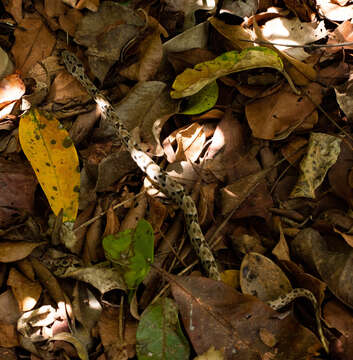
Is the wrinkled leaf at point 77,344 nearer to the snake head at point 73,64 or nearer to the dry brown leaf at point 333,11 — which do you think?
the snake head at point 73,64

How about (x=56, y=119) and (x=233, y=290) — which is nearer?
(x=233, y=290)

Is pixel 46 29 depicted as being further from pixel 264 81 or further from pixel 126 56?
pixel 264 81

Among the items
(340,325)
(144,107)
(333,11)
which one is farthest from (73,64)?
(340,325)

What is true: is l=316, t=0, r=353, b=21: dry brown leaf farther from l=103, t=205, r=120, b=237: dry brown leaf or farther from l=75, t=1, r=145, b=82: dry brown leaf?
l=103, t=205, r=120, b=237: dry brown leaf

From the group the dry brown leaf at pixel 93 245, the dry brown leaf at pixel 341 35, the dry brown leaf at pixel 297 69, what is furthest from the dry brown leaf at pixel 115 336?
the dry brown leaf at pixel 341 35

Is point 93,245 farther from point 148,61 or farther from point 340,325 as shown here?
point 340,325

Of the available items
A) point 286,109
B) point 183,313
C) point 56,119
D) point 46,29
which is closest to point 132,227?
point 183,313

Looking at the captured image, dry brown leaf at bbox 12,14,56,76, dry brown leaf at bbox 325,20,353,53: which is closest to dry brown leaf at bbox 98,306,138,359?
dry brown leaf at bbox 12,14,56,76
